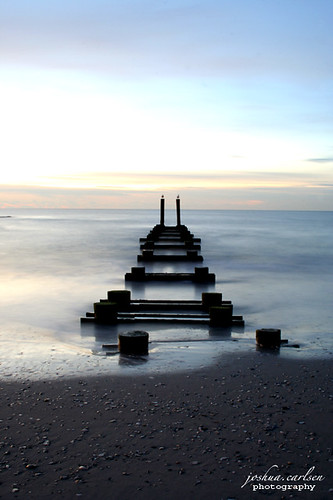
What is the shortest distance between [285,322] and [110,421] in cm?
912

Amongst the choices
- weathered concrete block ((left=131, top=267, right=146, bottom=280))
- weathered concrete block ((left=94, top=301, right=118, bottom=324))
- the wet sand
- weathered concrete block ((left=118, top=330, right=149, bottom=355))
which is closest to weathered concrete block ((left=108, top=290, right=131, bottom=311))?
weathered concrete block ((left=94, top=301, right=118, bottom=324))

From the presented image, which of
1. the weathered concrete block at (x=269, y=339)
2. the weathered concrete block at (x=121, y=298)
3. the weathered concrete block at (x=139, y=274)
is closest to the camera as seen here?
the weathered concrete block at (x=269, y=339)

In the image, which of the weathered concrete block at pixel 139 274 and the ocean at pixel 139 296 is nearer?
the ocean at pixel 139 296

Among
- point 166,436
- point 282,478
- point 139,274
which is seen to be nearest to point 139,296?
point 139,274

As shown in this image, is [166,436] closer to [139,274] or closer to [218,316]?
[218,316]

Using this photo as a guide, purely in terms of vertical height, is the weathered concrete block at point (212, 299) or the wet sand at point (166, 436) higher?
the weathered concrete block at point (212, 299)

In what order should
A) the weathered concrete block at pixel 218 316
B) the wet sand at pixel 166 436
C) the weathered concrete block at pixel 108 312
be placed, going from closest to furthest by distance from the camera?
1. the wet sand at pixel 166 436
2. the weathered concrete block at pixel 218 316
3. the weathered concrete block at pixel 108 312

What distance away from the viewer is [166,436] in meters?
5.51

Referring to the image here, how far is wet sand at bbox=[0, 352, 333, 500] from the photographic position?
4.66m

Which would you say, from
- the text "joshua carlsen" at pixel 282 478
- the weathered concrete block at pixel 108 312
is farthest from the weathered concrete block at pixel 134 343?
the text "joshua carlsen" at pixel 282 478

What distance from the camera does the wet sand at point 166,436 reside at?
4.66m

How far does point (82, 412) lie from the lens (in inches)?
241

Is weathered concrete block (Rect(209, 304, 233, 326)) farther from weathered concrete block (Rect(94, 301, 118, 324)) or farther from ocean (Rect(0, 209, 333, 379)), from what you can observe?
weathered concrete block (Rect(94, 301, 118, 324))

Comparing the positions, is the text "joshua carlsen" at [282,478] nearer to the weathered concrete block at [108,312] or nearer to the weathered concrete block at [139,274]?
the weathered concrete block at [108,312]
